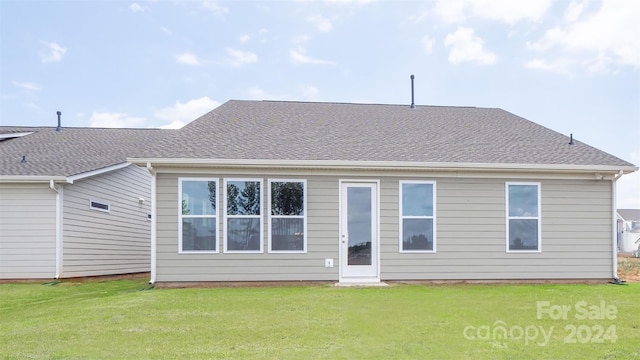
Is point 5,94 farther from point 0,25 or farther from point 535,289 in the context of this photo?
point 535,289

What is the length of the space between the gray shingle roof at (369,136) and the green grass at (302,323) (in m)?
2.63

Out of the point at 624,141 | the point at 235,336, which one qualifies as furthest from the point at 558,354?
the point at 624,141

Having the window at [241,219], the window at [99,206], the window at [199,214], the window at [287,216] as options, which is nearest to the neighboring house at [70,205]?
the window at [99,206]

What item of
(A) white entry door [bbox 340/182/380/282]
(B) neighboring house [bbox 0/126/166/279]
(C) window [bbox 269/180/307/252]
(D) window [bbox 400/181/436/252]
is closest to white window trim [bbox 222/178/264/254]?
(C) window [bbox 269/180/307/252]

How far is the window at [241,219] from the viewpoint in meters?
9.09

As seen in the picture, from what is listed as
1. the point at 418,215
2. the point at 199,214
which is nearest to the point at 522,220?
the point at 418,215

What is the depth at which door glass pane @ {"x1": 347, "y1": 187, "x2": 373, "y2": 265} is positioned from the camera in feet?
30.7

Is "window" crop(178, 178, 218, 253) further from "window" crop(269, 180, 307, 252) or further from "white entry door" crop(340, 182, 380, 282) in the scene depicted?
"white entry door" crop(340, 182, 380, 282)

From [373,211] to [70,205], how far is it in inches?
276

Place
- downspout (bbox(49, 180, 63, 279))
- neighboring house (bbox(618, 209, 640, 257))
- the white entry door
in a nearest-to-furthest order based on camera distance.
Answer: the white entry door
downspout (bbox(49, 180, 63, 279))
neighboring house (bbox(618, 209, 640, 257))

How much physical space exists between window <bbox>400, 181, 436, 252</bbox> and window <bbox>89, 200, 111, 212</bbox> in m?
7.62

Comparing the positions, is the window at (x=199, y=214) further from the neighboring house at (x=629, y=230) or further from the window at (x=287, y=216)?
the neighboring house at (x=629, y=230)

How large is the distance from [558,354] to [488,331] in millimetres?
866

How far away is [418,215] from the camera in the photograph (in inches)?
371
